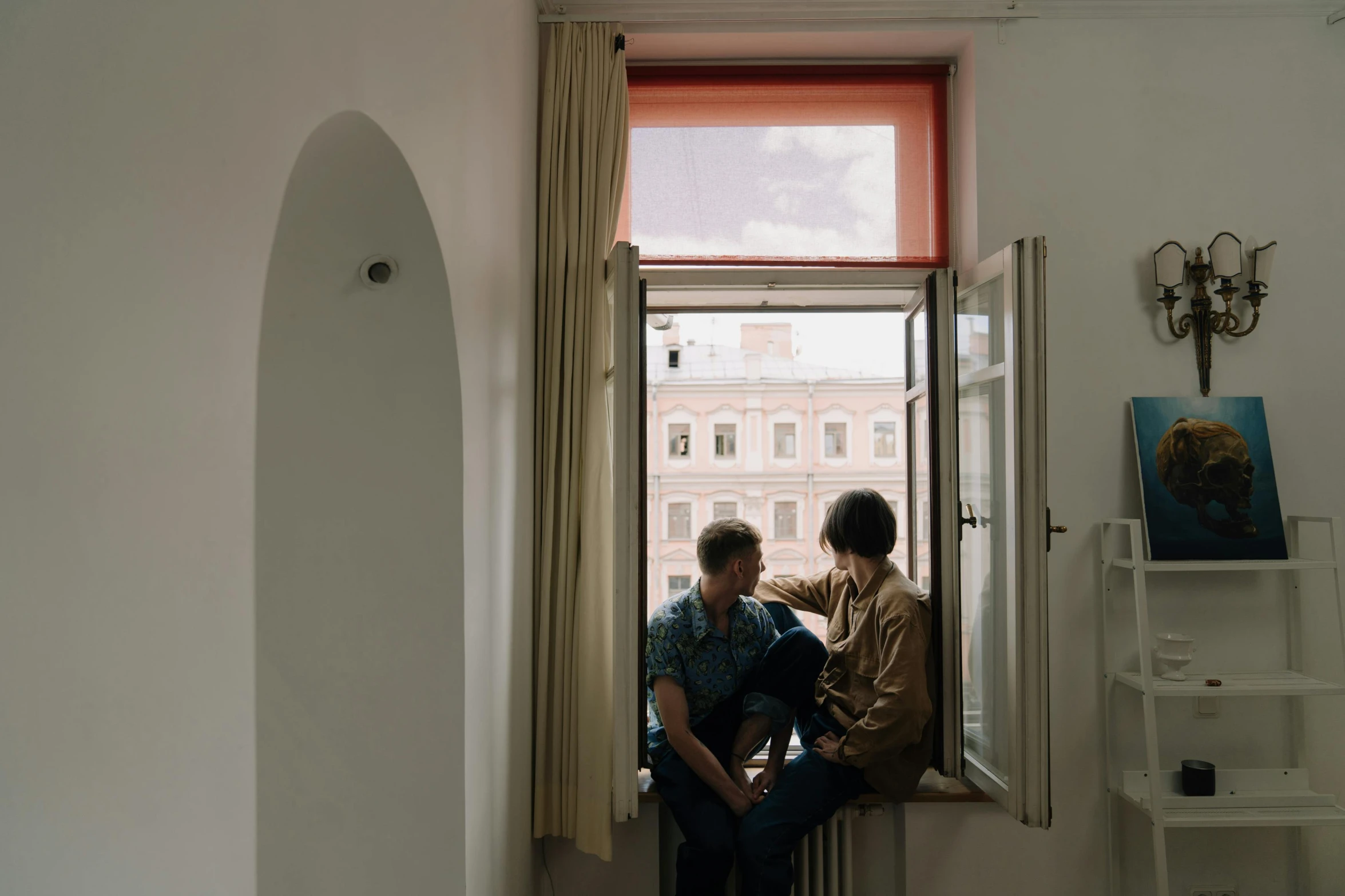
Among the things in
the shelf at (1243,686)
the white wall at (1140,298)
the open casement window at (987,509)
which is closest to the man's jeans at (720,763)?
the open casement window at (987,509)

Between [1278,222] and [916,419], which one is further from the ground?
[1278,222]

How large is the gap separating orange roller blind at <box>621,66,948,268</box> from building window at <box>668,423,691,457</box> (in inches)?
48.8

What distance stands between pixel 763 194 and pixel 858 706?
1.61 metres

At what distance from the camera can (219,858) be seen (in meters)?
0.83

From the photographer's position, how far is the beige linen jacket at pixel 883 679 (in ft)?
7.53

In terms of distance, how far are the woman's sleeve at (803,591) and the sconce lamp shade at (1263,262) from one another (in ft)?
5.10

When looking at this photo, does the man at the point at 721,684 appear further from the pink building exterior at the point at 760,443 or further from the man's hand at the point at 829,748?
the pink building exterior at the point at 760,443

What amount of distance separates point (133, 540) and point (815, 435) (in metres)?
3.20

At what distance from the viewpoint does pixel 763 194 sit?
2787 millimetres

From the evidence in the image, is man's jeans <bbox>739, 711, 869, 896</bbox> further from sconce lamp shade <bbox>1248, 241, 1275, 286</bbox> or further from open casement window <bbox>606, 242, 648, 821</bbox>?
sconce lamp shade <bbox>1248, 241, 1275, 286</bbox>

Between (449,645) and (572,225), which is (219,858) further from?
(572,225)

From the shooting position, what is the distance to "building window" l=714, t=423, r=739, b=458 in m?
3.62

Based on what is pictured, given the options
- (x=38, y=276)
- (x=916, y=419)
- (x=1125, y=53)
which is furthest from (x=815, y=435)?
(x=38, y=276)

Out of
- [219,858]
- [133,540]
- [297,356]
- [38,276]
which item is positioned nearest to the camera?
[38,276]
